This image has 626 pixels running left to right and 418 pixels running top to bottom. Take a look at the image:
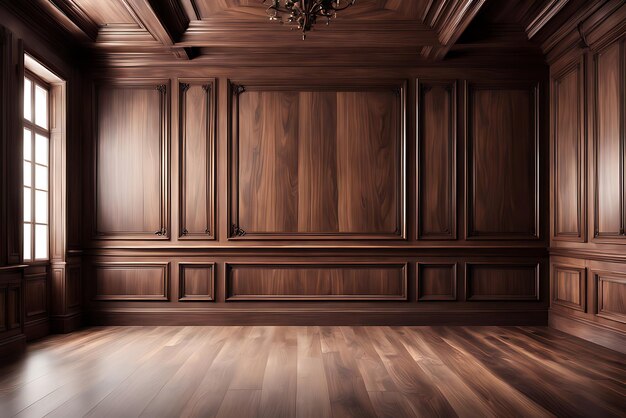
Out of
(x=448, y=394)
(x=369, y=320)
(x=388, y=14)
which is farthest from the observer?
(x=369, y=320)

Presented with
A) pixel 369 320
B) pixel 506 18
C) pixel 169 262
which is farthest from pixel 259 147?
pixel 506 18

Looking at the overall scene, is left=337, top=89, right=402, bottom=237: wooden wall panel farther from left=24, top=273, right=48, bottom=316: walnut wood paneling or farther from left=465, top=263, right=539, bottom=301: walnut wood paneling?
left=24, top=273, right=48, bottom=316: walnut wood paneling

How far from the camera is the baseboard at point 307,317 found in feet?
17.6

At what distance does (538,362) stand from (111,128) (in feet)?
15.2

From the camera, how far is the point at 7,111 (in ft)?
13.6

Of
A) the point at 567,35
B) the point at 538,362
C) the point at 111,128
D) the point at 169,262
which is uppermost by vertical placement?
the point at 567,35

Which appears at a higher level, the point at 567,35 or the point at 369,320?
the point at 567,35

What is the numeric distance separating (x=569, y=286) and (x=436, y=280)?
1.28 meters

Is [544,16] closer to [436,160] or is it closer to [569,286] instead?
[436,160]

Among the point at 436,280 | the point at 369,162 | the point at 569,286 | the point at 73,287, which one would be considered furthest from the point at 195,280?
the point at 569,286

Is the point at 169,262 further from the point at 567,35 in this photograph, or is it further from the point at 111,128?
the point at 567,35

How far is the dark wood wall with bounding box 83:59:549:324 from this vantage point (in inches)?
214

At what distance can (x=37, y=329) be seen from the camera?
470cm

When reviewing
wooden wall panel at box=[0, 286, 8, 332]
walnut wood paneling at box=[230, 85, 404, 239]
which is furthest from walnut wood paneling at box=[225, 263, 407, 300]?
wooden wall panel at box=[0, 286, 8, 332]
